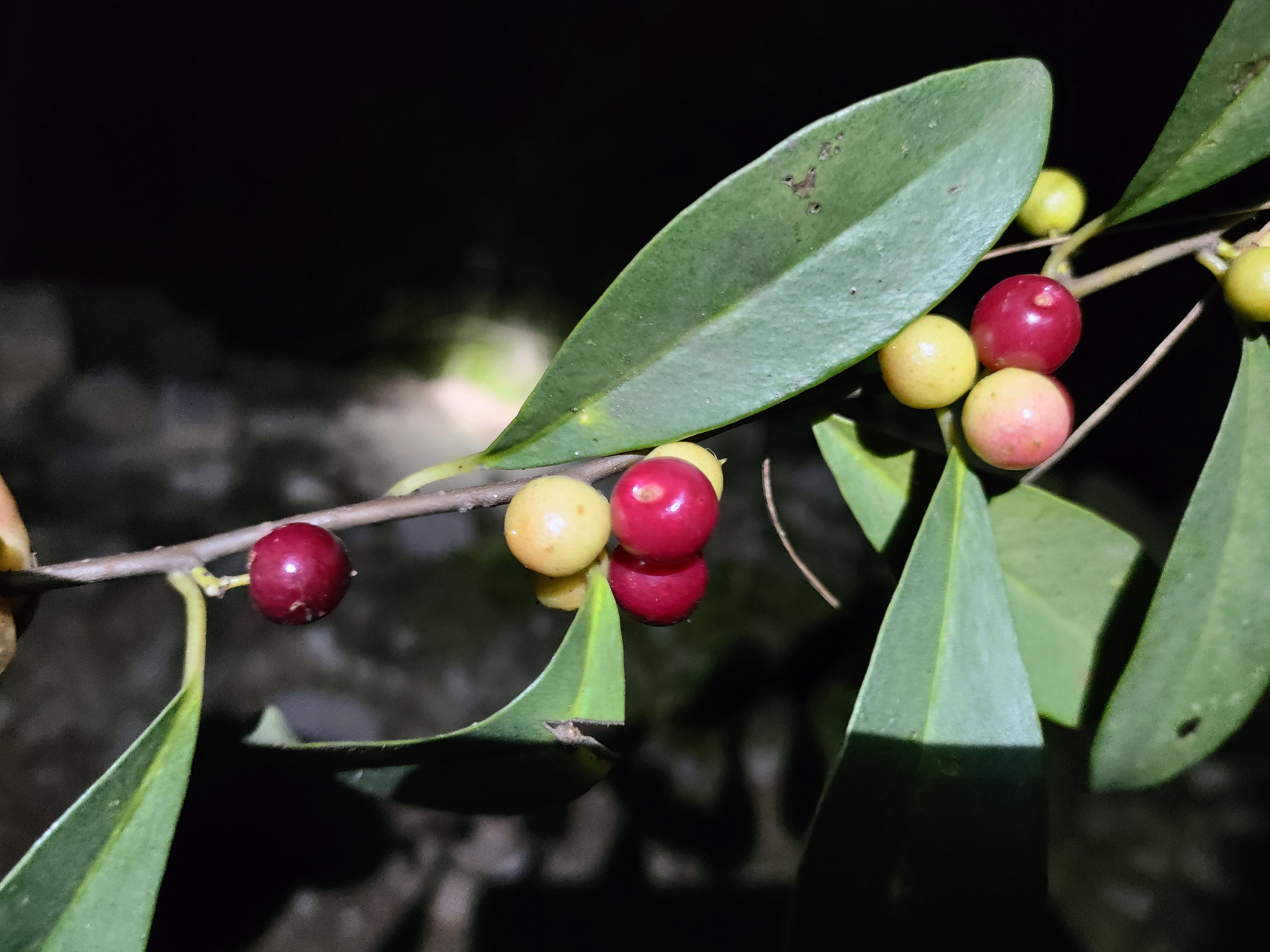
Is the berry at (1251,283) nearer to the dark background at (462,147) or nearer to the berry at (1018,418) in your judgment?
the berry at (1018,418)

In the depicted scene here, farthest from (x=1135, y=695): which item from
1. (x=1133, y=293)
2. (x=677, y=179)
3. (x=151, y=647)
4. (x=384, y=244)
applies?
(x=151, y=647)

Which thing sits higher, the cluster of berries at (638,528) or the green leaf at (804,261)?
the green leaf at (804,261)

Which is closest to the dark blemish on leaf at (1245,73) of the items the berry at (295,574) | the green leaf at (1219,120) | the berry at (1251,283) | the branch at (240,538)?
the green leaf at (1219,120)

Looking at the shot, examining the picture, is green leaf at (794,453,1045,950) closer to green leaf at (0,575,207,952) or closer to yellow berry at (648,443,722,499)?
yellow berry at (648,443,722,499)

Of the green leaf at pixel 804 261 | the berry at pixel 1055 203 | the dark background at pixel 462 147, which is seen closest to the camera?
the green leaf at pixel 804 261

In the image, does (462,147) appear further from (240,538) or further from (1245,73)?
(1245,73)

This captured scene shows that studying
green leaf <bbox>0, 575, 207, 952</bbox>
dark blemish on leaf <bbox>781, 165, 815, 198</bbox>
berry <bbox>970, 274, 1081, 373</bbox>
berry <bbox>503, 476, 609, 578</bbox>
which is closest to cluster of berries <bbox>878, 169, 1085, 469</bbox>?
berry <bbox>970, 274, 1081, 373</bbox>
